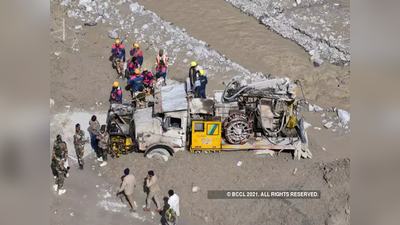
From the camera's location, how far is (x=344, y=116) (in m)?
14.5

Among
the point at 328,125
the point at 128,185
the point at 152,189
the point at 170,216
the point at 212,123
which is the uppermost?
the point at 212,123

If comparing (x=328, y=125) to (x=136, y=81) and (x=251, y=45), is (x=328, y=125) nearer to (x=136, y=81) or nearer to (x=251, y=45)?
(x=251, y=45)

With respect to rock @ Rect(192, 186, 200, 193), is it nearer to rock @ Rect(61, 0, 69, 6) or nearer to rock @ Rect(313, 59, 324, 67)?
rock @ Rect(313, 59, 324, 67)

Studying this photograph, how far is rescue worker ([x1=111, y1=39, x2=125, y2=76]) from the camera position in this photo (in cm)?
1593

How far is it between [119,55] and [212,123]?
6.06m

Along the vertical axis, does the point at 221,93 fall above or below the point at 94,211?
above

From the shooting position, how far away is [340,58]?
59.7ft

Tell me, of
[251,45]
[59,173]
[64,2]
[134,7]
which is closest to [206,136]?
[59,173]

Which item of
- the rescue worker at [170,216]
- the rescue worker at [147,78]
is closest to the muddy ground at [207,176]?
the rescue worker at [170,216]

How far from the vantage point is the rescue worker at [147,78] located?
1478 cm

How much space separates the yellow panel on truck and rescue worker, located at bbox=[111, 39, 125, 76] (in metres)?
5.50
